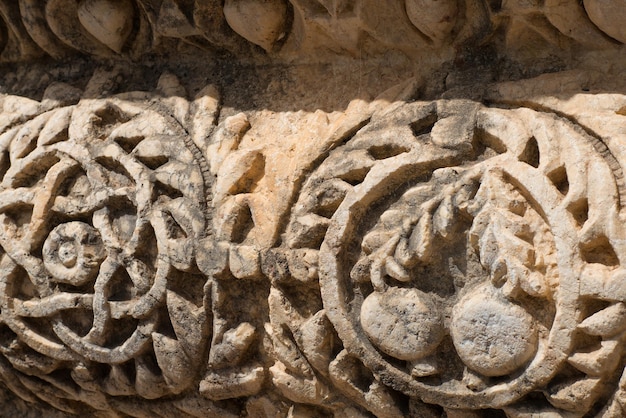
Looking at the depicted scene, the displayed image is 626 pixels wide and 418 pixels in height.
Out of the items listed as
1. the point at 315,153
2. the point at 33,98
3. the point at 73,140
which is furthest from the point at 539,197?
the point at 33,98

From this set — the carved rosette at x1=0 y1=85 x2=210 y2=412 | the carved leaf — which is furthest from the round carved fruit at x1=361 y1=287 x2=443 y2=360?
the carved rosette at x1=0 y1=85 x2=210 y2=412

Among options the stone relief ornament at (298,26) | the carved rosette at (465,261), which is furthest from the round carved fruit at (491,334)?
the stone relief ornament at (298,26)

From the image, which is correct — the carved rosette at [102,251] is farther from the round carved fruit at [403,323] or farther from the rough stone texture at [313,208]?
the round carved fruit at [403,323]

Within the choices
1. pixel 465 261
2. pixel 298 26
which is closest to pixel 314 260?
pixel 465 261

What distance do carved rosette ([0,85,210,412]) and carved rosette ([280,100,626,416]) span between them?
207 mm

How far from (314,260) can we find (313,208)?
3.4 inches

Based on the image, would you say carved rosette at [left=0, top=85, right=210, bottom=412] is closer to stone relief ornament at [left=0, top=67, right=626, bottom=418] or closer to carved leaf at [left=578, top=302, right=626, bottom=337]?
stone relief ornament at [left=0, top=67, right=626, bottom=418]

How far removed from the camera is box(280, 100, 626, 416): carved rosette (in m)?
1.35

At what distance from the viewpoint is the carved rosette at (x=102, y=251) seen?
173 centimetres

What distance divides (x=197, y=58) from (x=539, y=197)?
78 centimetres

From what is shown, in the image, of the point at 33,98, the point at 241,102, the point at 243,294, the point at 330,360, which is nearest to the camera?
the point at 330,360

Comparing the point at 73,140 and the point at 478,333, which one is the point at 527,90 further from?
the point at 73,140

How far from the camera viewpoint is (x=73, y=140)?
6.15 ft

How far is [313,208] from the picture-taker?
1603 millimetres
